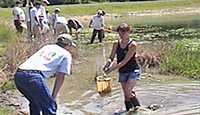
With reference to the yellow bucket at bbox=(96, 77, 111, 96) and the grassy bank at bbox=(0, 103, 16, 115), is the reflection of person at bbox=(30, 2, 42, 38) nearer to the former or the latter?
the grassy bank at bbox=(0, 103, 16, 115)

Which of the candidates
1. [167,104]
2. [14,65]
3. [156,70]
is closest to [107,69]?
[167,104]

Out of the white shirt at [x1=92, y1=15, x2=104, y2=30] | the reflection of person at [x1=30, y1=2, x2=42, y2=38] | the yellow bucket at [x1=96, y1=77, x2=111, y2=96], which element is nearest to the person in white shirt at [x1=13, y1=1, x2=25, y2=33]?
the reflection of person at [x1=30, y1=2, x2=42, y2=38]

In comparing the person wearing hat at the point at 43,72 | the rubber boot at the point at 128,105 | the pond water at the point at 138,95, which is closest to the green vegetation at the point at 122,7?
the pond water at the point at 138,95

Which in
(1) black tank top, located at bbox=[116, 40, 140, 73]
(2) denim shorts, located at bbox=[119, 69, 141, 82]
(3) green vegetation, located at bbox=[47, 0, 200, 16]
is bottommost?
(3) green vegetation, located at bbox=[47, 0, 200, 16]

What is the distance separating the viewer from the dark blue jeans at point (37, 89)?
19.1 feet

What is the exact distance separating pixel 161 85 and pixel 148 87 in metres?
0.38

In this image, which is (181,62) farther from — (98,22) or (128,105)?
(98,22)

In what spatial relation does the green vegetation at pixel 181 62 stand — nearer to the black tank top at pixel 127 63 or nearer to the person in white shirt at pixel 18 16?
the black tank top at pixel 127 63

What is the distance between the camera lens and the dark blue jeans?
5816mm

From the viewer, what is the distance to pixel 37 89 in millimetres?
5828

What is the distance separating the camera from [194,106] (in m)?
8.63

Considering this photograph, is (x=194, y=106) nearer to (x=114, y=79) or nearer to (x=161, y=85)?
(x=161, y=85)

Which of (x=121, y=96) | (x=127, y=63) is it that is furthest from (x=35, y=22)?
(x=127, y=63)

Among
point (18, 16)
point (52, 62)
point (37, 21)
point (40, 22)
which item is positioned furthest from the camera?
point (18, 16)
